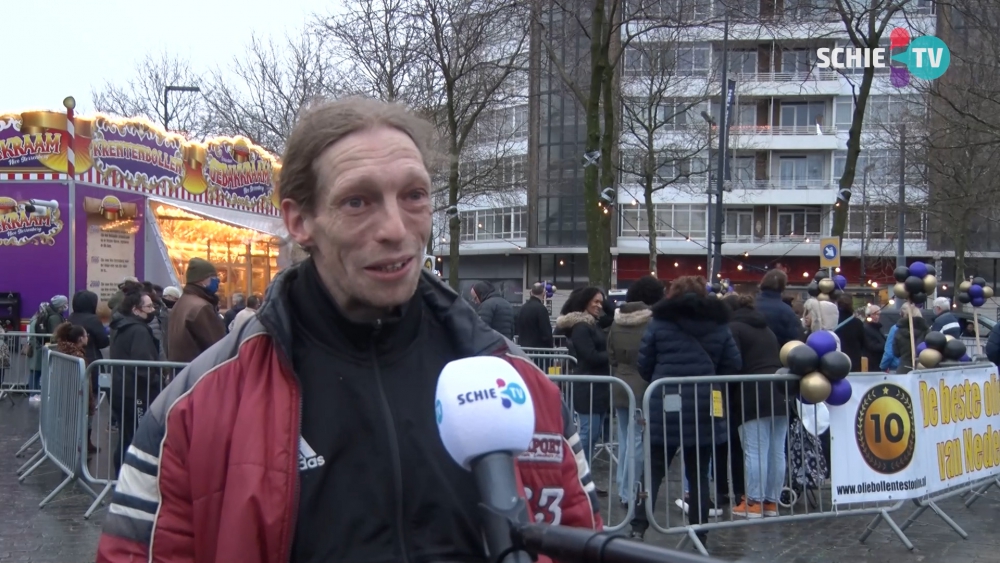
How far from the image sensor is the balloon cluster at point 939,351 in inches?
315

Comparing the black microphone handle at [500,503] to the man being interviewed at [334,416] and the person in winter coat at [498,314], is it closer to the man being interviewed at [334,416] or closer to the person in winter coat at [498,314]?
the man being interviewed at [334,416]

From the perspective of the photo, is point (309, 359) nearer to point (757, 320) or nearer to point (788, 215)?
point (757, 320)

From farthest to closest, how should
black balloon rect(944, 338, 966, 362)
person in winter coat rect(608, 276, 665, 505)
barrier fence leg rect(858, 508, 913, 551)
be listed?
black balloon rect(944, 338, 966, 362) < person in winter coat rect(608, 276, 665, 505) < barrier fence leg rect(858, 508, 913, 551)

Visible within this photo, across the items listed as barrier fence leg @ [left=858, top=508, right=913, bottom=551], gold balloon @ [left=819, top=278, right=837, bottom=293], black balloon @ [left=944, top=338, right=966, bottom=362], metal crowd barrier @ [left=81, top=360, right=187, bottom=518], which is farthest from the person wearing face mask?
gold balloon @ [left=819, top=278, right=837, bottom=293]

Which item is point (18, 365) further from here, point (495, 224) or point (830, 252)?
point (495, 224)

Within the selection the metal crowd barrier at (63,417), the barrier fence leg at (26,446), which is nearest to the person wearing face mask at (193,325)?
the metal crowd barrier at (63,417)

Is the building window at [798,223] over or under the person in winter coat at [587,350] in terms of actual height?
over

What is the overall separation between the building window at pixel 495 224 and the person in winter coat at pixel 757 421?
43816 mm

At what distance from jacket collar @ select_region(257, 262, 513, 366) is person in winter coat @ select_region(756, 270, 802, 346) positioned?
22.8ft

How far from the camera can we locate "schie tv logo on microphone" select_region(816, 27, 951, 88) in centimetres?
1672

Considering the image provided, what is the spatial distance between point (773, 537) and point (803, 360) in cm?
151

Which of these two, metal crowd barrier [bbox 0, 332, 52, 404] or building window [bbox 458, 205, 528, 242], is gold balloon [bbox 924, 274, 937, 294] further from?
building window [bbox 458, 205, 528, 242]

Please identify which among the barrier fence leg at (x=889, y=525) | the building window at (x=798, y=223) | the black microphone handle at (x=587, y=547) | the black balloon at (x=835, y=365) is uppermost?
the building window at (x=798, y=223)

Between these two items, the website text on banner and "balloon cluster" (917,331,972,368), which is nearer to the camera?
the website text on banner
